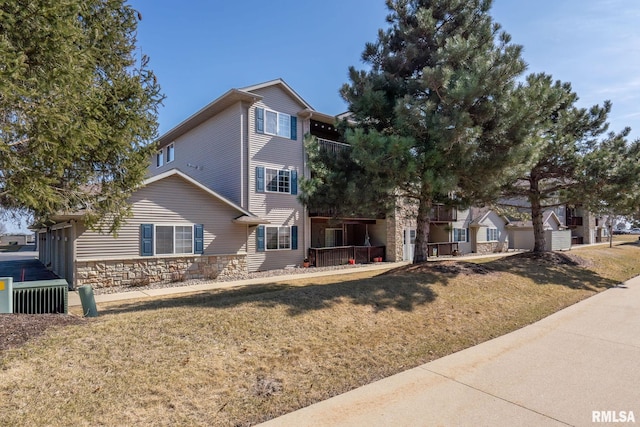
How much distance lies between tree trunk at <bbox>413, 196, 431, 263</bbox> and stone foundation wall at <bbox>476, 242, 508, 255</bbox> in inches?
795

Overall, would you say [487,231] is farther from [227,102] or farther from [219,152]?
[227,102]

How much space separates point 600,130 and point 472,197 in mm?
8696

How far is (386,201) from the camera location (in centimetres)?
1099

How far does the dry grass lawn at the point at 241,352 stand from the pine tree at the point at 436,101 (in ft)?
9.84

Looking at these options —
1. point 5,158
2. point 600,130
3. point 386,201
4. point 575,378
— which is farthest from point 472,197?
point 5,158

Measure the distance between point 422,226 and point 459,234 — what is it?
19.2 meters

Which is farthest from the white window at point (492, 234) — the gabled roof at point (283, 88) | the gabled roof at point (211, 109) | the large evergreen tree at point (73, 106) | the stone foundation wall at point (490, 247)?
the large evergreen tree at point (73, 106)

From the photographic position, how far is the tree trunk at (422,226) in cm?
1089

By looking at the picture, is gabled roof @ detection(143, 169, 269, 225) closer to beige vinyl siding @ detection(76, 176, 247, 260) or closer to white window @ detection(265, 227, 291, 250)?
beige vinyl siding @ detection(76, 176, 247, 260)

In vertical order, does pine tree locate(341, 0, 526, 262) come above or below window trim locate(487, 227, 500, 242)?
above

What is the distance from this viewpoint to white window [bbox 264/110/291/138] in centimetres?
1811

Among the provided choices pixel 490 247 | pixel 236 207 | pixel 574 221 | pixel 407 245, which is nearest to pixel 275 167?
pixel 236 207

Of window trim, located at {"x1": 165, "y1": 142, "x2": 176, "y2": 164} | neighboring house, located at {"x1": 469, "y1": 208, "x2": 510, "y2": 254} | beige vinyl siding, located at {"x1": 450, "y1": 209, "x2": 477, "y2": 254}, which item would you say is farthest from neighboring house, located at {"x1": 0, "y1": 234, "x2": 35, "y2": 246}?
neighboring house, located at {"x1": 469, "y1": 208, "x2": 510, "y2": 254}

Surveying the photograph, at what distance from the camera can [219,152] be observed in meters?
18.8
